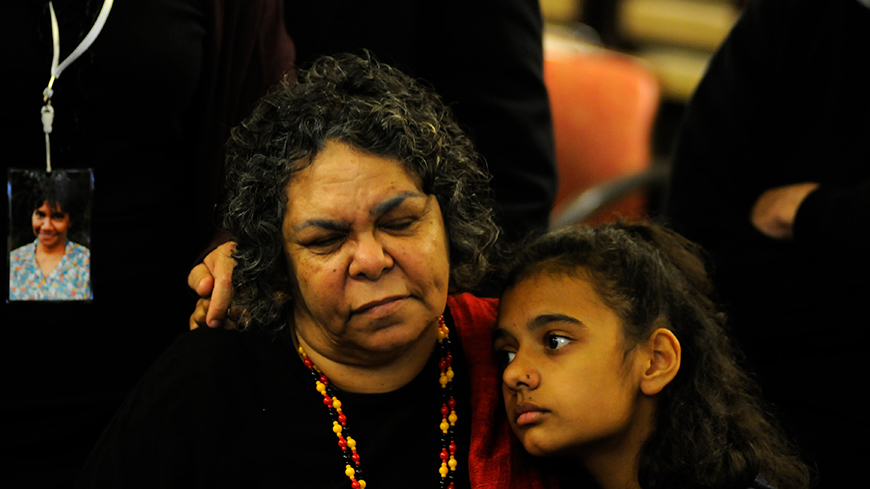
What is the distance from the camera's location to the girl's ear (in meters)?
1.47

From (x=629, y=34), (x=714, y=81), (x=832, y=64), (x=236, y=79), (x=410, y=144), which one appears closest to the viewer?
(x=410, y=144)

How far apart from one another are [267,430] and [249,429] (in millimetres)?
28

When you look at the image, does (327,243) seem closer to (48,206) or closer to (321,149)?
(321,149)

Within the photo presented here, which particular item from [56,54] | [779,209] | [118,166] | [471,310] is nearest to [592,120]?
[779,209]

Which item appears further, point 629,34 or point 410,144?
point 629,34

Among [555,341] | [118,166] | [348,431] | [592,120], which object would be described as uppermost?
[118,166]

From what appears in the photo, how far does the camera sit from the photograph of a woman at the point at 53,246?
58.1 inches

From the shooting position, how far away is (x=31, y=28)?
1439mm

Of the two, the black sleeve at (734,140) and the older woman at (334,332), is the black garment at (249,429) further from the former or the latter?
the black sleeve at (734,140)

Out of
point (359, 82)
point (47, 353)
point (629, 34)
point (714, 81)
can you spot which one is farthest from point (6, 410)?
point (629, 34)

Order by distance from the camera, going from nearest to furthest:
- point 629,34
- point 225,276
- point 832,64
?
point 225,276
point 832,64
point 629,34

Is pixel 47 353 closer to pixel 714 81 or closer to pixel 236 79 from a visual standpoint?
pixel 236 79

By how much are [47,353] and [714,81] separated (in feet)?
5.00

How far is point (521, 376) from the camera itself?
4.65 ft
